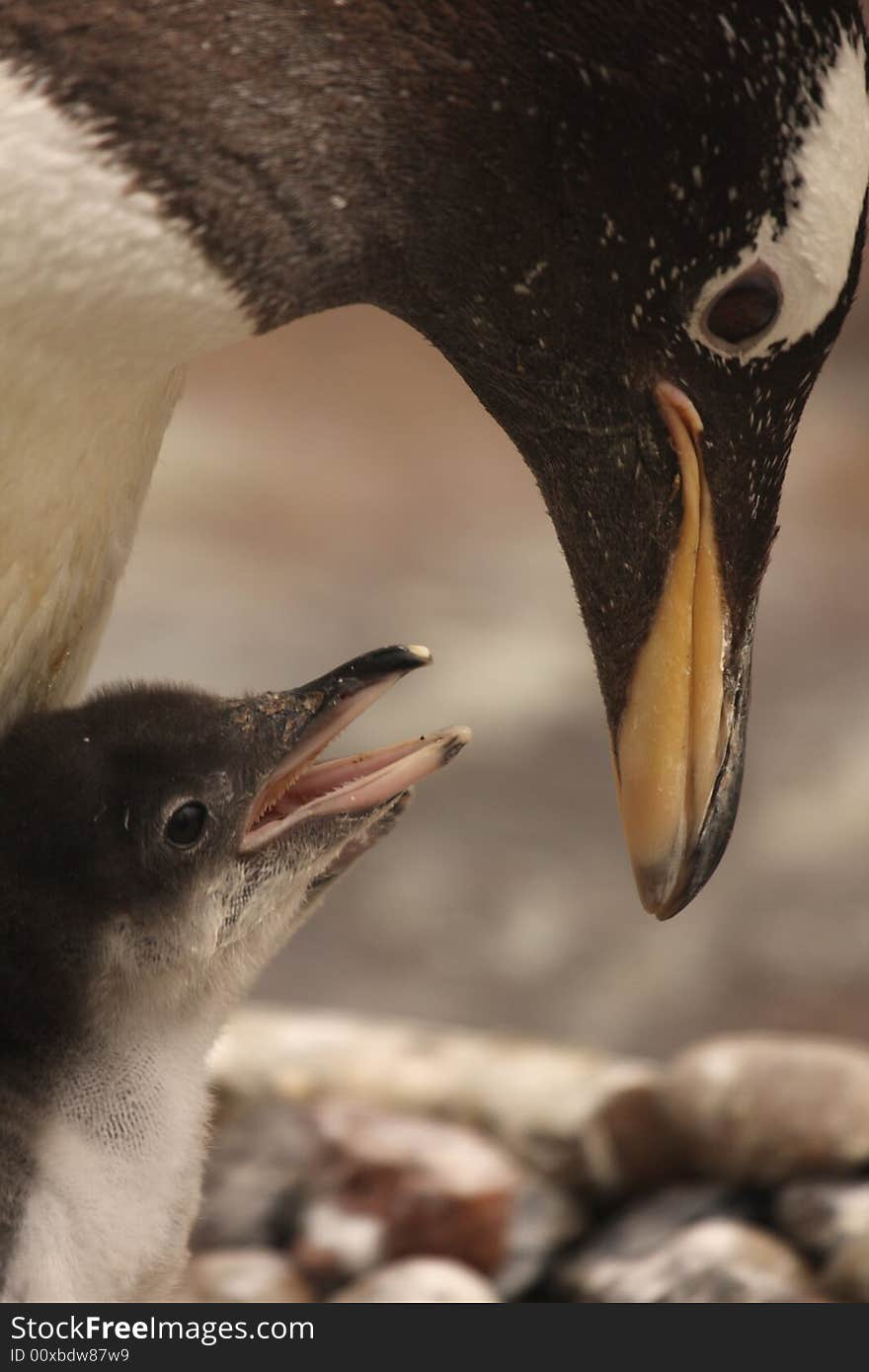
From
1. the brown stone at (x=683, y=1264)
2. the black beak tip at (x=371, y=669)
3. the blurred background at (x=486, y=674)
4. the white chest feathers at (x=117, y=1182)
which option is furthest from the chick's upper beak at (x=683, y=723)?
the blurred background at (x=486, y=674)

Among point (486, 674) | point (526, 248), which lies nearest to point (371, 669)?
point (526, 248)

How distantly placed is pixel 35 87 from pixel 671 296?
19 cm

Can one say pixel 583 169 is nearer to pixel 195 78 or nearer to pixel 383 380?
pixel 195 78

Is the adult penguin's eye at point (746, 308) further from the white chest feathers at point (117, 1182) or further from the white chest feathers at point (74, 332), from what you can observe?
the white chest feathers at point (117, 1182)

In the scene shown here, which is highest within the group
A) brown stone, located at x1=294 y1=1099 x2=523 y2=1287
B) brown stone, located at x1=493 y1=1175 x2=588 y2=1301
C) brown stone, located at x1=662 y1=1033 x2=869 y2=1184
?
brown stone, located at x1=294 y1=1099 x2=523 y2=1287

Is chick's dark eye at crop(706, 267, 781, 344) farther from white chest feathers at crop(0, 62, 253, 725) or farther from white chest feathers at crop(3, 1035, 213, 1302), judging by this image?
white chest feathers at crop(3, 1035, 213, 1302)

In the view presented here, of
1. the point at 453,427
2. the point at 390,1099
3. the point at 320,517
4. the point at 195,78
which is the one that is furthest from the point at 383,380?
the point at 195,78

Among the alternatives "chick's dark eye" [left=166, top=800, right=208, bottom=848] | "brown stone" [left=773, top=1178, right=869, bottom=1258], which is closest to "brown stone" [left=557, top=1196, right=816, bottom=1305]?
"brown stone" [left=773, top=1178, right=869, bottom=1258]

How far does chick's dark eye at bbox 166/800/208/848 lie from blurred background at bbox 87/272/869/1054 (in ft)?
3.23

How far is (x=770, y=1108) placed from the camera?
129cm

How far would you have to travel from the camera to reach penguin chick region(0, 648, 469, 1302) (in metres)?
0.73

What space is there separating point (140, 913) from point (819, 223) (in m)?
0.34

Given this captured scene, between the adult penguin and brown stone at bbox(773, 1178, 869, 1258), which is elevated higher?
the adult penguin

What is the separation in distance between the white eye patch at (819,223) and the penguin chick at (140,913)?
0.66ft
